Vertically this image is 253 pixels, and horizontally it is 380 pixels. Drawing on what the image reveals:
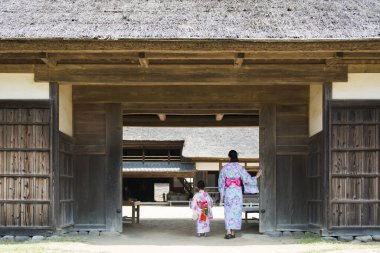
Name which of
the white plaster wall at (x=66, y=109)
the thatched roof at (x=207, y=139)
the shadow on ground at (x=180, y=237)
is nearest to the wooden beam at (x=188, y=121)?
the shadow on ground at (x=180, y=237)

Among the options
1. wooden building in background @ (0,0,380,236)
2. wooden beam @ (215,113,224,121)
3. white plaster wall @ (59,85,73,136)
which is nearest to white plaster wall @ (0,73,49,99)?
wooden building in background @ (0,0,380,236)

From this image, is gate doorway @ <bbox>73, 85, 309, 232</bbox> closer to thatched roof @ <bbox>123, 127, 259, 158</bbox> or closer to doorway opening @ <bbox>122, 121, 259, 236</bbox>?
doorway opening @ <bbox>122, 121, 259, 236</bbox>

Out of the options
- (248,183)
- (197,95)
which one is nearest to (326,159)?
(248,183)

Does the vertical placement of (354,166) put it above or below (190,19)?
below

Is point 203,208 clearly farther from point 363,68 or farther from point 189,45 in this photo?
point 363,68

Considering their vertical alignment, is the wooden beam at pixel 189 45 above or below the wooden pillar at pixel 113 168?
above

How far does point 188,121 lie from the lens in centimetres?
1605

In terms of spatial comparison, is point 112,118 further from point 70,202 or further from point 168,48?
point 168,48

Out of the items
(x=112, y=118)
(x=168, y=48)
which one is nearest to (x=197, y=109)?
(x=112, y=118)

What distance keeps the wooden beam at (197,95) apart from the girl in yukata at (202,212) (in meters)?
1.58

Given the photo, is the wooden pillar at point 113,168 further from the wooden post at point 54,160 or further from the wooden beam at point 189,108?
the wooden post at point 54,160

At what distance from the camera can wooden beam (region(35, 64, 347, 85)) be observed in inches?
409

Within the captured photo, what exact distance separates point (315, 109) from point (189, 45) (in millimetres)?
2852

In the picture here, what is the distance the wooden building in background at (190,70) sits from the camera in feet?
30.8
